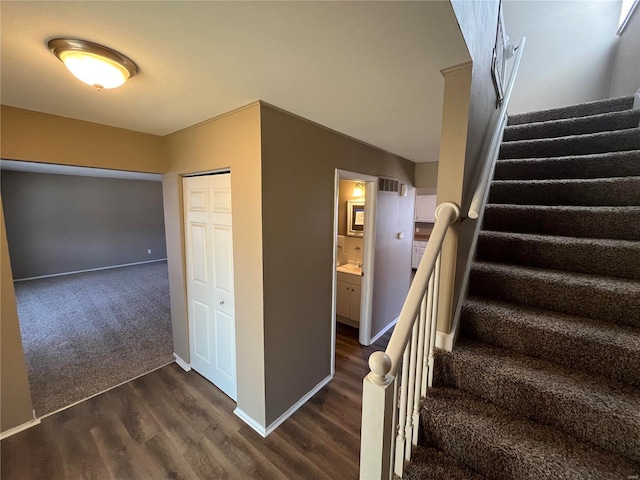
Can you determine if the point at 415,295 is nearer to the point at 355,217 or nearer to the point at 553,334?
the point at 553,334

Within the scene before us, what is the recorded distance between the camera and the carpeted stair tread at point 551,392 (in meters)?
0.93

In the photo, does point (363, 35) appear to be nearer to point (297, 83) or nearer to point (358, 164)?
point (297, 83)

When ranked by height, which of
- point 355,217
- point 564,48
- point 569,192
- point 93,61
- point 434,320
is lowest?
point 434,320

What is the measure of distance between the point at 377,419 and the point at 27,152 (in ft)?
8.89

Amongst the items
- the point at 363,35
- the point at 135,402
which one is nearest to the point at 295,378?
the point at 135,402

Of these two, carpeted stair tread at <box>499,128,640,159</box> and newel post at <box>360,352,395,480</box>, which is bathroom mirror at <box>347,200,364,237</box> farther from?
newel post at <box>360,352,395,480</box>

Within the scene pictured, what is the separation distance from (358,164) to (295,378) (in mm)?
2088

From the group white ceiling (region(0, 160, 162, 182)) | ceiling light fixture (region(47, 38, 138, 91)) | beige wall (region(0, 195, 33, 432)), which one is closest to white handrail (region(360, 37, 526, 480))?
ceiling light fixture (region(47, 38, 138, 91))

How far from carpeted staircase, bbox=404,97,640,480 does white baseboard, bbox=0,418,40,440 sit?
2789mm

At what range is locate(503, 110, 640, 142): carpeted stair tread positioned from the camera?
1.93m

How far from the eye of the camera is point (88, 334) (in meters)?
3.38

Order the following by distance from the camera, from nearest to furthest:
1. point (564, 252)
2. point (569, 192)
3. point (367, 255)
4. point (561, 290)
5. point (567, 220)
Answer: point (561, 290)
point (564, 252)
point (567, 220)
point (569, 192)
point (367, 255)

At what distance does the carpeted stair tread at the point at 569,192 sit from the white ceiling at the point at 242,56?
0.85 m

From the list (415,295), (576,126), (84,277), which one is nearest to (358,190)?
(576,126)
